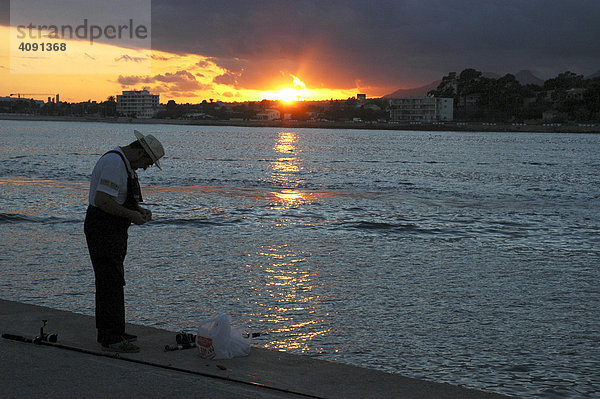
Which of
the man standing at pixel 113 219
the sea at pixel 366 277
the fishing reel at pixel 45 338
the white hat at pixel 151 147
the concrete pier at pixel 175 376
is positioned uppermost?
the white hat at pixel 151 147

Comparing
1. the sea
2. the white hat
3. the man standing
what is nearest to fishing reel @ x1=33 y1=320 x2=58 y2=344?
the man standing

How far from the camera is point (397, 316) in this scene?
8.52 m

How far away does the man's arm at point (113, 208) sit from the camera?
5.54 meters

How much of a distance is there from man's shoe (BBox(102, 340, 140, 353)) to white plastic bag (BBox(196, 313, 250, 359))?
1.75 feet

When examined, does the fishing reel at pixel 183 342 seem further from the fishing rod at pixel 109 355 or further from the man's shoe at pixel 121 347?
the fishing rod at pixel 109 355

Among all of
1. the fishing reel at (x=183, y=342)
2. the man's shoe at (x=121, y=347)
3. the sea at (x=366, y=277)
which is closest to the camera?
the man's shoe at (x=121, y=347)

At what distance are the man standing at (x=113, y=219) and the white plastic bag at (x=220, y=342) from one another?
58 centimetres

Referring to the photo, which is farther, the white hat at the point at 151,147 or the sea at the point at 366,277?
the sea at the point at 366,277

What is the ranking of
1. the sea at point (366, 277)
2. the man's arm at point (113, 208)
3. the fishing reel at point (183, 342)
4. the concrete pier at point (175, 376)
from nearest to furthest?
the concrete pier at point (175, 376) → the man's arm at point (113, 208) → the fishing reel at point (183, 342) → the sea at point (366, 277)

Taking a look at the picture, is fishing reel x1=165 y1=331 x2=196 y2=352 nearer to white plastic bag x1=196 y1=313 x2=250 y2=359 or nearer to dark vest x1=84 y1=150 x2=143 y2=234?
white plastic bag x1=196 y1=313 x2=250 y2=359

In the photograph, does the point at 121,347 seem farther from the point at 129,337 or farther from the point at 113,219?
the point at 113,219

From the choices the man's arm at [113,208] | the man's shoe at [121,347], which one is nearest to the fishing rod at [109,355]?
the man's shoe at [121,347]

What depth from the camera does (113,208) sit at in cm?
559

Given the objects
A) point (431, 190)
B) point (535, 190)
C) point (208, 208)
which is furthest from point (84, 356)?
point (535, 190)
